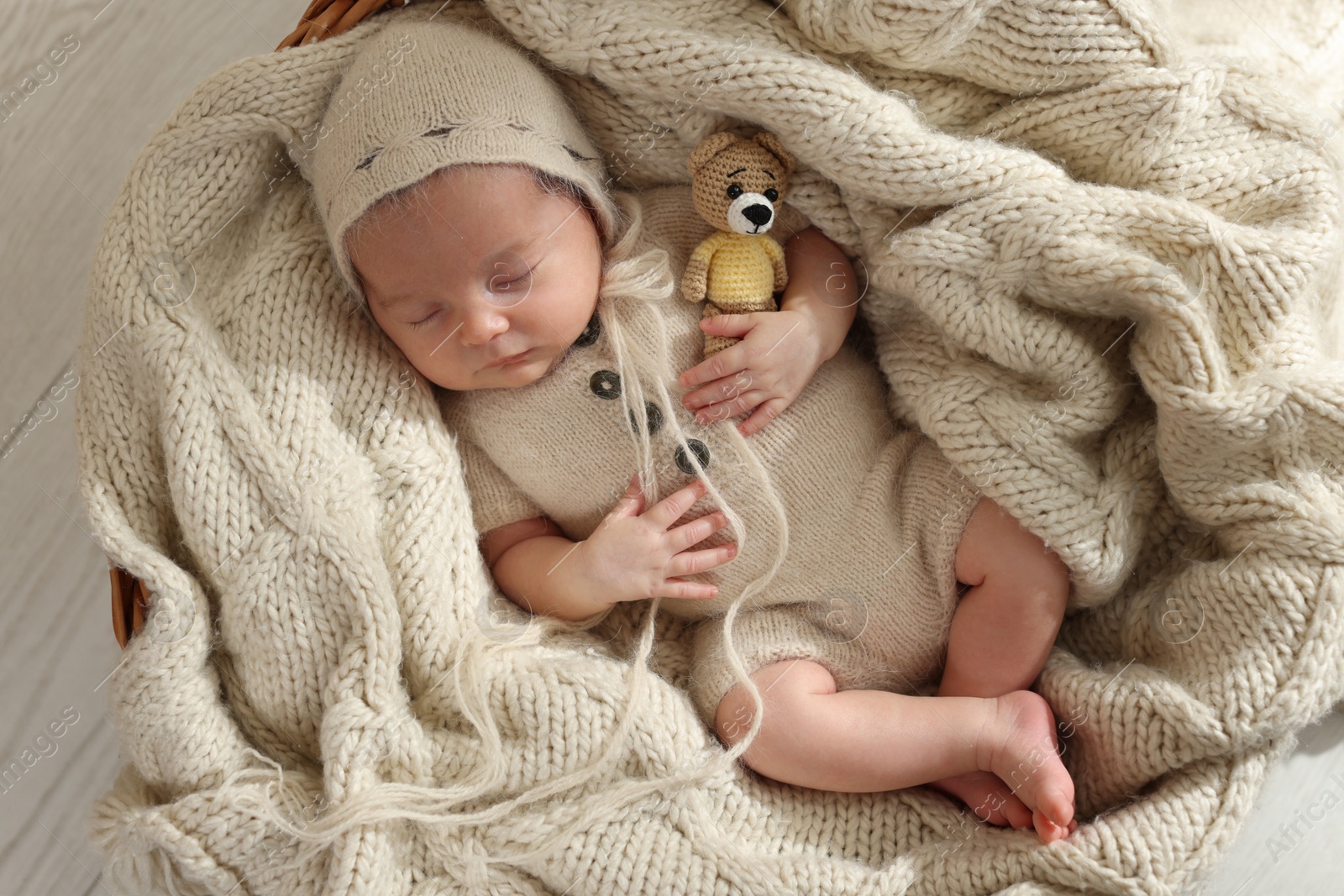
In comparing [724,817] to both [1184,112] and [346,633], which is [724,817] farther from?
[1184,112]

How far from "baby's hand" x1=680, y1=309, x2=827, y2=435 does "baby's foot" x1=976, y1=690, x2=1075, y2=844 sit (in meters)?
0.46

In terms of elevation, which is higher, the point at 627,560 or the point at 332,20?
the point at 332,20

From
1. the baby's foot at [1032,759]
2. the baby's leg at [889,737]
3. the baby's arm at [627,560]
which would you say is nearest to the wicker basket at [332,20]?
the baby's arm at [627,560]

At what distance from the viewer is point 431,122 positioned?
1180 mm

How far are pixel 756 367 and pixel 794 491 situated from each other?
178mm

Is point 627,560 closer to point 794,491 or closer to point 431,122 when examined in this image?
point 794,491

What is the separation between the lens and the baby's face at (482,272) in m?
1.17

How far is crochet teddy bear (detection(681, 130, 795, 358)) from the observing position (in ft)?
4.08

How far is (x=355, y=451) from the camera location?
1.29 metres

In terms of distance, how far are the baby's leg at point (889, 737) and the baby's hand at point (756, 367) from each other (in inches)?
13.9

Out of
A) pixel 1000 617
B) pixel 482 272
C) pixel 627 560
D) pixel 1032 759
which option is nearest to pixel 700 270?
pixel 482 272

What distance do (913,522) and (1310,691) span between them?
471 millimetres

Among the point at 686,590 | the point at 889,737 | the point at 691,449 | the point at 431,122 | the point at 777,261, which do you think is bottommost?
the point at 889,737

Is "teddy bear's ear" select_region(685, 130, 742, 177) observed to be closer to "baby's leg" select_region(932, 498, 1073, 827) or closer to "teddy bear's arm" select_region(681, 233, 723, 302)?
"teddy bear's arm" select_region(681, 233, 723, 302)
